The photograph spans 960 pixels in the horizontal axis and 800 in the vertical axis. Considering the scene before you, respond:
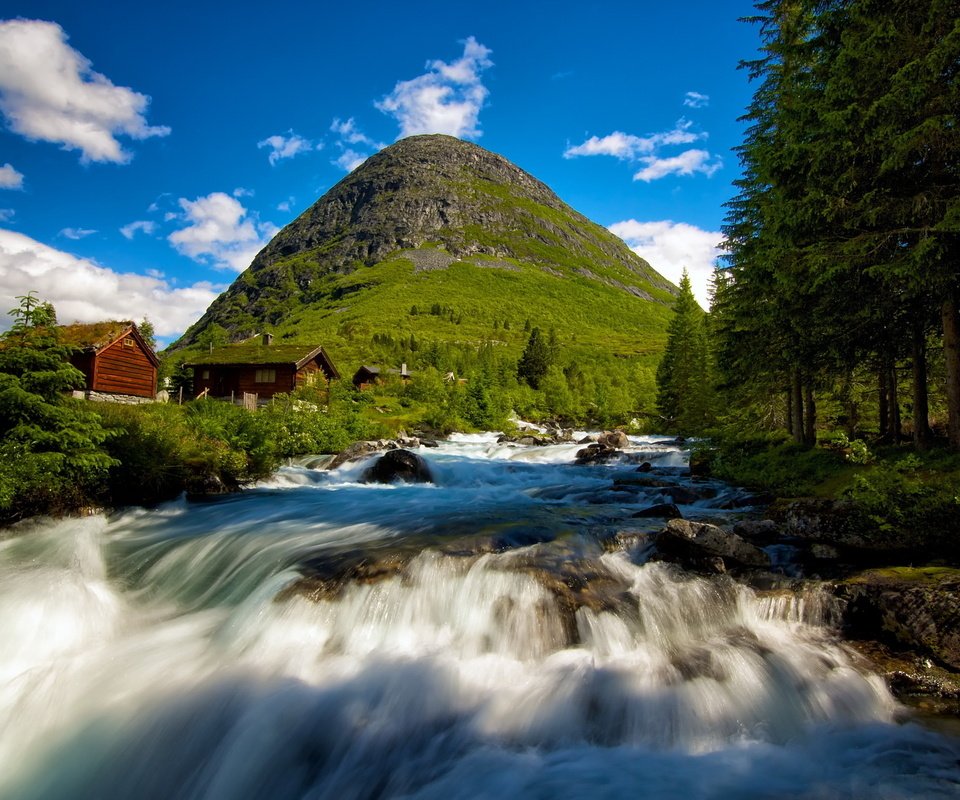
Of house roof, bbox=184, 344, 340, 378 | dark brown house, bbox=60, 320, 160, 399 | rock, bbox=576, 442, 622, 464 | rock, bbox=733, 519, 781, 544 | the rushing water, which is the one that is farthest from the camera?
house roof, bbox=184, 344, 340, 378

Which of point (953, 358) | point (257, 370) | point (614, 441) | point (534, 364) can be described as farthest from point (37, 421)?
point (534, 364)

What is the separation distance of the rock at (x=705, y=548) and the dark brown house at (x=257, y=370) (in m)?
43.2

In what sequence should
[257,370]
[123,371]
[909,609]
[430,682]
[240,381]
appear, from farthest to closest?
[240,381], [257,370], [123,371], [909,609], [430,682]

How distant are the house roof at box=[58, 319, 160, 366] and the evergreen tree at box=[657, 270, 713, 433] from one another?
37512 millimetres

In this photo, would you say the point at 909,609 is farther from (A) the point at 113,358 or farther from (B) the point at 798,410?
(A) the point at 113,358

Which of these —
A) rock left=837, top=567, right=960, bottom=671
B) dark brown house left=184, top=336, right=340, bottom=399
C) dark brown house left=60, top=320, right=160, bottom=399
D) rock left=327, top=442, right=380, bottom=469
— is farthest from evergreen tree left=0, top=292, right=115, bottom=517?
dark brown house left=184, top=336, right=340, bottom=399

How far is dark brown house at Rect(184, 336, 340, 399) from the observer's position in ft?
157

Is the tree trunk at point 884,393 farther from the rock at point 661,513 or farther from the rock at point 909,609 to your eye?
the rock at point 909,609

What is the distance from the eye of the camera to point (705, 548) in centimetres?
830

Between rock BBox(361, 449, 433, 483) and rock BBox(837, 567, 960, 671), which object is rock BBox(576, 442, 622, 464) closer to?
rock BBox(361, 449, 433, 483)

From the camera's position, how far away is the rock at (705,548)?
26.8 feet

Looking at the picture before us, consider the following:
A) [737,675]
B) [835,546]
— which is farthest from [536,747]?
[835,546]

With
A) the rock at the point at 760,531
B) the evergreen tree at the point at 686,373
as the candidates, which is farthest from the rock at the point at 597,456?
the rock at the point at 760,531

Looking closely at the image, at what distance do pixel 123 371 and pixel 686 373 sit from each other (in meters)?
42.0
